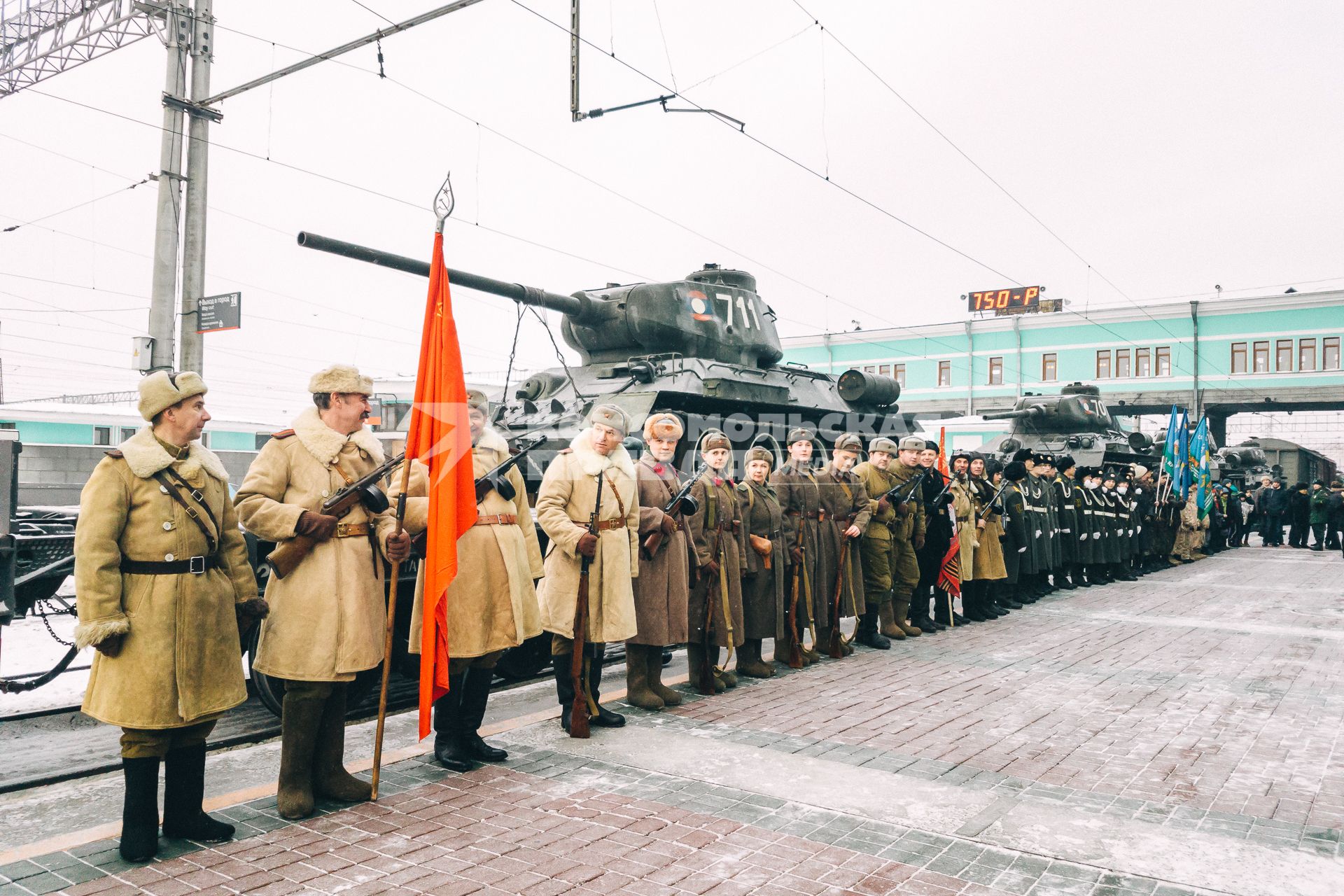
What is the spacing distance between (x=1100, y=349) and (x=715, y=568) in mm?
36942

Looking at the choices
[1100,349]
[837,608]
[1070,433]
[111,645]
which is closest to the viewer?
[111,645]

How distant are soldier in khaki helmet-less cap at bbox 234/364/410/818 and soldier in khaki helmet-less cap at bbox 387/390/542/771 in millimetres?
415

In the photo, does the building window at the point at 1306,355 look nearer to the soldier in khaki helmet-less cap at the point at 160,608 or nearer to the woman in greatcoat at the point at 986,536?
the woman in greatcoat at the point at 986,536

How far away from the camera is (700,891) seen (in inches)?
144

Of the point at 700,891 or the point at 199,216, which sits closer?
the point at 700,891

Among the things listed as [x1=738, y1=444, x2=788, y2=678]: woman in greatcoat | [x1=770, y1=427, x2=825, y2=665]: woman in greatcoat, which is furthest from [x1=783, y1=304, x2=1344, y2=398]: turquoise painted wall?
[x1=738, y1=444, x2=788, y2=678]: woman in greatcoat

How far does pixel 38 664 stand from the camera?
7570 mm

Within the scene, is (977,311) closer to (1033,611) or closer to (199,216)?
(1033,611)

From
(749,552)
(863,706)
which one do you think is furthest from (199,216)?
(863,706)

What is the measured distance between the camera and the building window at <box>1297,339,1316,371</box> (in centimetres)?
3541

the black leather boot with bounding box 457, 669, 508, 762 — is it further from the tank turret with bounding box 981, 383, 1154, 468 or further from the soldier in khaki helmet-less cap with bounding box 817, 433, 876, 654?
the tank turret with bounding box 981, 383, 1154, 468

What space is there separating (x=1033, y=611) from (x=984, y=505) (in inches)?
62.7

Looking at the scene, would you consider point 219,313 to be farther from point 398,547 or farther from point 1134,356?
point 1134,356

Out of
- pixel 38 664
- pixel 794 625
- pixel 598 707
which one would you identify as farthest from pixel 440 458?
pixel 38 664
